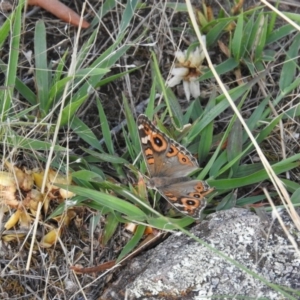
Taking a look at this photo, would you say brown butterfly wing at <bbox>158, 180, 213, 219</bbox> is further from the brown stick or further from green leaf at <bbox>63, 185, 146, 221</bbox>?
the brown stick

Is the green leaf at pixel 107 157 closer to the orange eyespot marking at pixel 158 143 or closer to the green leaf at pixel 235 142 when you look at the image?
the orange eyespot marking at pixel 158 143

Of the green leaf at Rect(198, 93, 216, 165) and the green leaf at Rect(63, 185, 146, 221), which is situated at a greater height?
the green leaf at Rect(198, 93, 216, 165)

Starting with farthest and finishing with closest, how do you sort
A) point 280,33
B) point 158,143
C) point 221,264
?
point 280,33 < point 158,143 < point 221,264

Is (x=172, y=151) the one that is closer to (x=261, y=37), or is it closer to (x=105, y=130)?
(x=105, y=130)

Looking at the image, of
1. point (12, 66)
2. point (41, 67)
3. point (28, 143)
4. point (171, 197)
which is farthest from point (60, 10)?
point (171, 197)

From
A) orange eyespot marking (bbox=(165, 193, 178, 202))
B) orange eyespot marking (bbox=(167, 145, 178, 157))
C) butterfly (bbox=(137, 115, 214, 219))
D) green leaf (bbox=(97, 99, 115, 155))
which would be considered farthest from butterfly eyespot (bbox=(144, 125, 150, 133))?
green leaf (bbox=(97, 99, 115, 155))

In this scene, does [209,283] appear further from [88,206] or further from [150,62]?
[150,62]

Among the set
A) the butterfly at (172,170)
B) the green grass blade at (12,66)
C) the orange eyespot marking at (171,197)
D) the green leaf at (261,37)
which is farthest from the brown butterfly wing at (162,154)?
the green leaf at (261,37)

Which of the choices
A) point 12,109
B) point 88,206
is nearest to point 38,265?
point 88,206
